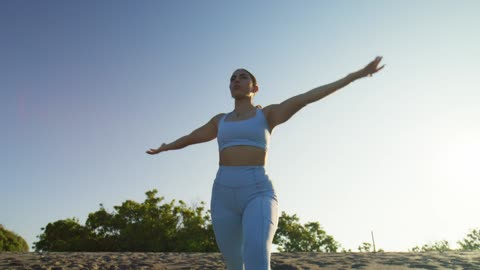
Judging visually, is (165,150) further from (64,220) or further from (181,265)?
(64,220)

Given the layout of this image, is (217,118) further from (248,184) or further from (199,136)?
(248,184)

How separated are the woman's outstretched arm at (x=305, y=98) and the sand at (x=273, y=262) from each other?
6626 millimetres

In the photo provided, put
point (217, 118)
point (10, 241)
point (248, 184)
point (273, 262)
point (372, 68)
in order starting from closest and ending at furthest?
point (248, 184), point (372, 68), point (217, 118), point (273, 262), point (10, 241)

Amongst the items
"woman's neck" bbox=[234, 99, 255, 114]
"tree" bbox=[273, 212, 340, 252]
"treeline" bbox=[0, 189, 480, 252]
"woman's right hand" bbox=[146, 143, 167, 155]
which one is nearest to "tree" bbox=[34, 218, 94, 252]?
"treeline" bbox=[0, 189, 480, 252]

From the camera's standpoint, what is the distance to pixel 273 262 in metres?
9.50

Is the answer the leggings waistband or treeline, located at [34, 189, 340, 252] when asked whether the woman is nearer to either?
the leggings waistband

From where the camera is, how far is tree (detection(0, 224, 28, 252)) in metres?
25.0

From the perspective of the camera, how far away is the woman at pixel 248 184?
8.62 ft

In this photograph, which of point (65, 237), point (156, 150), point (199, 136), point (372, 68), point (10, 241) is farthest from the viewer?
point (65, 237)

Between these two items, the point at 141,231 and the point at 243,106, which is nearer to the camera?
the point at 243,106

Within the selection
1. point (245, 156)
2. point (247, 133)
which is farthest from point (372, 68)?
point (245, 156)

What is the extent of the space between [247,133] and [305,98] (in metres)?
0.53

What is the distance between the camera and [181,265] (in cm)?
932

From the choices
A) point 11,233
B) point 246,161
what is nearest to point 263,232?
point 246,161
